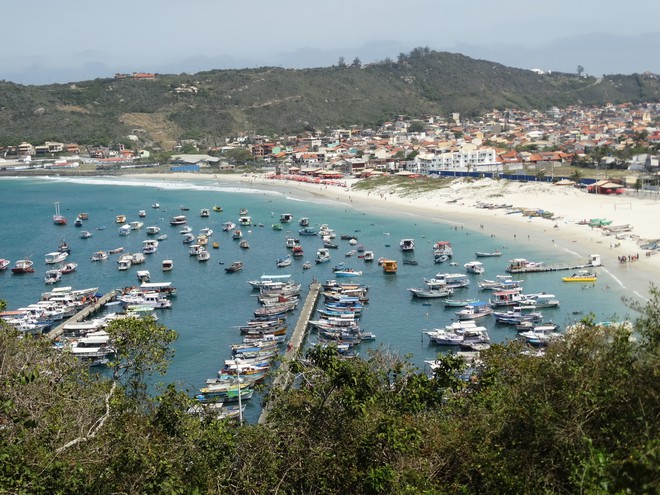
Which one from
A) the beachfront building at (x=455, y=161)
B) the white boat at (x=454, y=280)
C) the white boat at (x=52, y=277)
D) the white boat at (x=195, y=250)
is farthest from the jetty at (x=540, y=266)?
the beachfront building at (x=455, y=161)

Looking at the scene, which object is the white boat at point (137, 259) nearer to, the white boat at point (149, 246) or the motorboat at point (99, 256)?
the motorboat at point (99, 256)


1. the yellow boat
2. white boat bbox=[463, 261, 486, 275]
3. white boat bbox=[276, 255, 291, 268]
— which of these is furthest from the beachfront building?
the yellow boat

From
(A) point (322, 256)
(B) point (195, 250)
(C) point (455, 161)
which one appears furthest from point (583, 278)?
(C) point (455, 161)

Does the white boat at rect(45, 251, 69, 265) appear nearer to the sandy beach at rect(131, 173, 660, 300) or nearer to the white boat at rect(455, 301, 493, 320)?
the white boat at rect(455, 301, 493, 320)

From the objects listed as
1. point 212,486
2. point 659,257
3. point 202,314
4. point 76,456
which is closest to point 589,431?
point 212,486

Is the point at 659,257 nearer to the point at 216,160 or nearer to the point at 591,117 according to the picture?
the point at 216,160

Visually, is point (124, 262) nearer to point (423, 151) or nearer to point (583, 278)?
point (583, 278)

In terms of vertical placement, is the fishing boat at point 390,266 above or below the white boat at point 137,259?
above

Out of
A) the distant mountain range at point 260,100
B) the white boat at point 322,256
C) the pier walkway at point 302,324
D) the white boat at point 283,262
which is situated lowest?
the pier walkway at point 302,324
